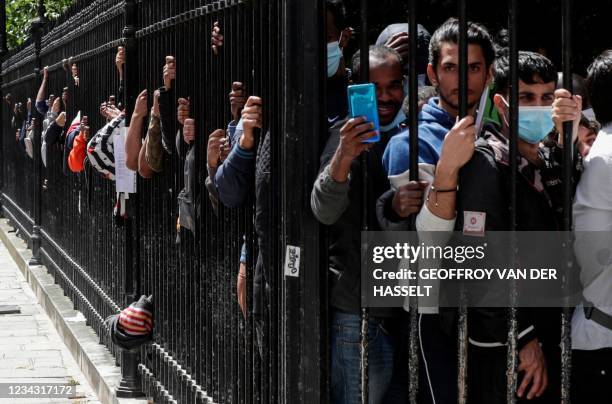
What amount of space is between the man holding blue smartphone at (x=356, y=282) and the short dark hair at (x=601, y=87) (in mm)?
703

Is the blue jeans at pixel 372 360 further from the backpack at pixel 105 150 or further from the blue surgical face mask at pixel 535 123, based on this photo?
the backpack at pixel 105 150

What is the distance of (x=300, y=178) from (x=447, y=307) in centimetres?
76

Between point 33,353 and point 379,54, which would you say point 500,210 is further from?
point 33,353

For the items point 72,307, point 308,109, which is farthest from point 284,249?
point 72,307

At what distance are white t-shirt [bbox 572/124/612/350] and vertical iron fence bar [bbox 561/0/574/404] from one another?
0.09m

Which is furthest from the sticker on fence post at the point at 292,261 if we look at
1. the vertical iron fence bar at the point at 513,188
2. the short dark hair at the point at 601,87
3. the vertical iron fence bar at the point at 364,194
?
the short dark hair at the point at 601,87

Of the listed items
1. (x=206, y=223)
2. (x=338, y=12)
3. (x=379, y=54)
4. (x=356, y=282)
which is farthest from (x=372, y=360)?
(x=206, y=223)

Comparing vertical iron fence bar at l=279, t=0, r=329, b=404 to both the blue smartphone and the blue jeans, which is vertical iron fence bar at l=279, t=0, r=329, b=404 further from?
the blue smartphone

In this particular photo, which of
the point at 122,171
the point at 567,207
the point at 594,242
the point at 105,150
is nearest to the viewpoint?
the point at 567,207

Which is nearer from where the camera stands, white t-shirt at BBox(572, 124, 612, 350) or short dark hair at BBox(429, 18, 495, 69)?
white t-shirt at BBox(572, 124, 612, 350)

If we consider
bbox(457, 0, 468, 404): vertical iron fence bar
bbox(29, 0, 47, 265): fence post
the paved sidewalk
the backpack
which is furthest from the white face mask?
bbox(29, 0, 47, 265): fence post

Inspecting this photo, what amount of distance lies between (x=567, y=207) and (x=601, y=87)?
1.97ft

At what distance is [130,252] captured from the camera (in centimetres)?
732

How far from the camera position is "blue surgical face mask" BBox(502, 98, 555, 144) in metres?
3.48
